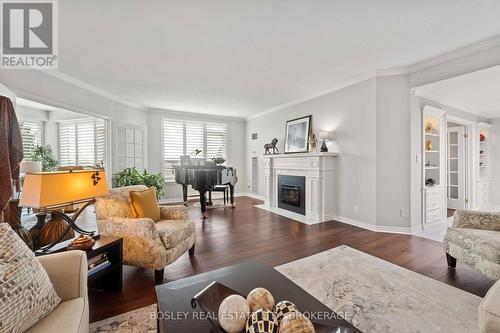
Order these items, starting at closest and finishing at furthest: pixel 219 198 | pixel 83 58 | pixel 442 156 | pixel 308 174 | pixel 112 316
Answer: pixel 112 316, pixel 83 58, pixel 442 156, pixel 308 174, pixel 219 198

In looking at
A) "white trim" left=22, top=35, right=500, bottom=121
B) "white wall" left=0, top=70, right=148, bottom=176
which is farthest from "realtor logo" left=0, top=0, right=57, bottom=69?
"white trim" left=22, top=35, right=500, bottom=121

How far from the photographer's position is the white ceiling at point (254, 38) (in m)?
2.04

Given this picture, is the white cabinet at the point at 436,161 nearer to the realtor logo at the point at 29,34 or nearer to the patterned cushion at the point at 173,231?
the patterned cushion at the point at 173,231

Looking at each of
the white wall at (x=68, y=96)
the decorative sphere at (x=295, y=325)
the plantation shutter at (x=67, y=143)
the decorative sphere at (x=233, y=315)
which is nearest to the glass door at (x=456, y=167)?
the decorative sphere at (x=295, y=325)

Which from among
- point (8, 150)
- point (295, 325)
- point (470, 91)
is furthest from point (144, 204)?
point (470, 91)

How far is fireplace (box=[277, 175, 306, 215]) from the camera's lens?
4617 millimetres

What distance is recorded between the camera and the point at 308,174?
14.5 feet

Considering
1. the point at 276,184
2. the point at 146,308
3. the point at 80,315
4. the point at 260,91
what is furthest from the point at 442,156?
the point at 80,315

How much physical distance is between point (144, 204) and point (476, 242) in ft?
10.8

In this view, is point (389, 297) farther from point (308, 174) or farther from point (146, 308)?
point (308, 174)

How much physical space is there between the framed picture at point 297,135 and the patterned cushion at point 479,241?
9.63ft

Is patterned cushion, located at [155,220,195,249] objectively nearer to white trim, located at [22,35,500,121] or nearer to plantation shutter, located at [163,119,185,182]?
white trim, located at [22,35,500,121]

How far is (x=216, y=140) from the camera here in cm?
698

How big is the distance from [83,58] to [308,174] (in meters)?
4.12
